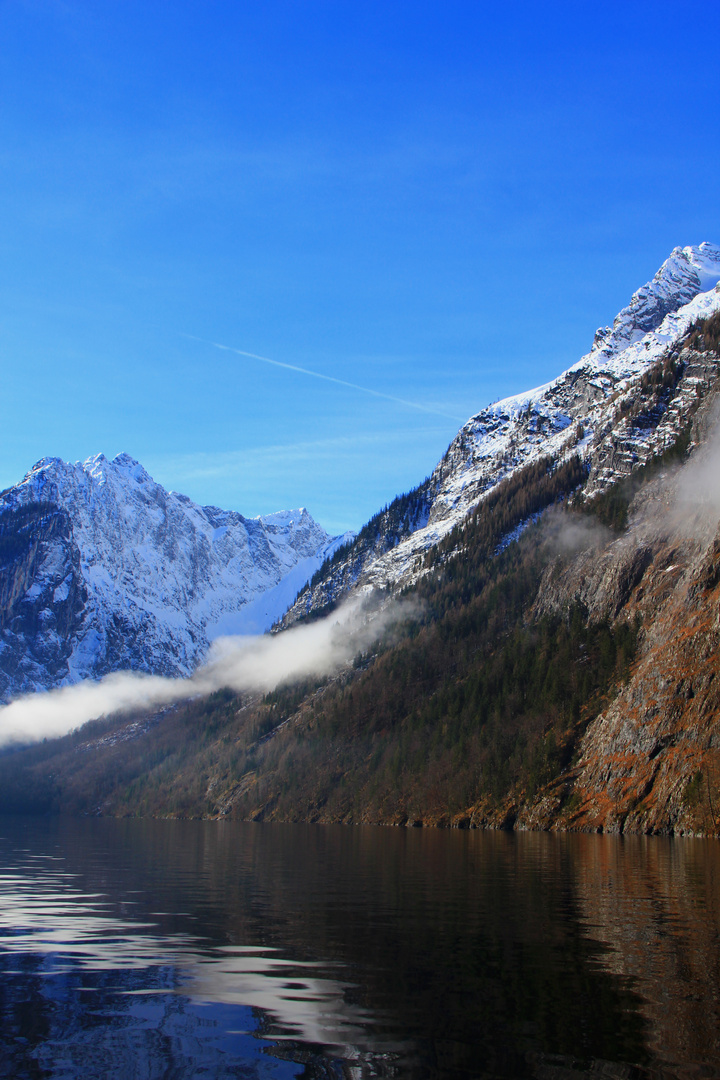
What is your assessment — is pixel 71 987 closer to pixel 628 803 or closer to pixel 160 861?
pixel 160 861

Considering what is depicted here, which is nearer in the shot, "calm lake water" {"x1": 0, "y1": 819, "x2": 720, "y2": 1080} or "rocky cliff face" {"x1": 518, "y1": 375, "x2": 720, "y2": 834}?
"calm lake water" {"x1": 0, "y1": 819, "x2": 720, "y2": 1080}

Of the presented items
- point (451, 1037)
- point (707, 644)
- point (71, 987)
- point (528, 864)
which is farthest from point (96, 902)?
point (707, 644)

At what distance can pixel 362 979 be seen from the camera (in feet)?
87.9

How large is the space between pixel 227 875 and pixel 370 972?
4113cm

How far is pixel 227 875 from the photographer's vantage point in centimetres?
6562

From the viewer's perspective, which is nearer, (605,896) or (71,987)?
(71,987)

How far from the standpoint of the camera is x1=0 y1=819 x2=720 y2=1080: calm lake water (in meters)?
19.2

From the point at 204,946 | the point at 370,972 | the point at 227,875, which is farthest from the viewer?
the point at 227,875

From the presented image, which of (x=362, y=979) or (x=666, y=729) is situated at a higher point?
(x=666, y=729)

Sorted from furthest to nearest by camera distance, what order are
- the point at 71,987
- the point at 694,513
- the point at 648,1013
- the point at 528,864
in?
the point at 694,513 → the point at 528,864 → the point at 71,987 → the point at 648,1013

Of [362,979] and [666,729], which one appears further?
[666,729]

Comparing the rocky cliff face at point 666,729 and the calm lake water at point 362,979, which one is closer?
the calm lake water at point 362,979

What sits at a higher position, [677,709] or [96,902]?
[677,709]

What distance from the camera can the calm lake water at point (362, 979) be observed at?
756 inches
